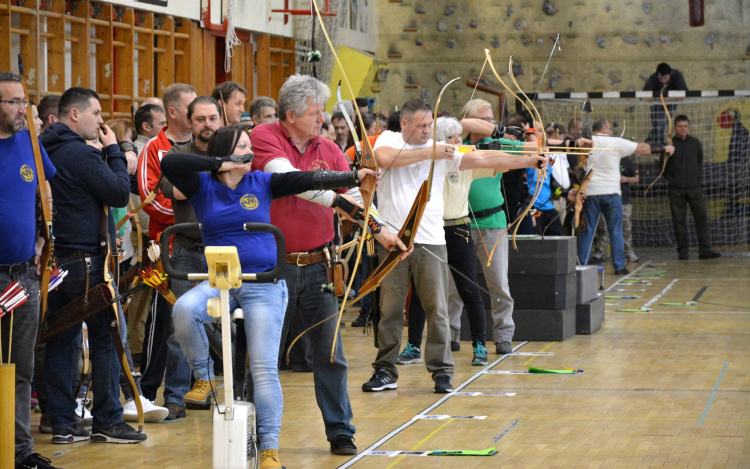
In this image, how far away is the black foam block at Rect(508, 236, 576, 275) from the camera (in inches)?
278

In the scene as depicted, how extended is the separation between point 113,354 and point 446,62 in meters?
11.9

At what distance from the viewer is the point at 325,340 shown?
4.08 m

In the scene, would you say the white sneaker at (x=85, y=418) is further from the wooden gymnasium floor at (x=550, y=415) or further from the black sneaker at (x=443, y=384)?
the black sneaker at (x=443, y=384)

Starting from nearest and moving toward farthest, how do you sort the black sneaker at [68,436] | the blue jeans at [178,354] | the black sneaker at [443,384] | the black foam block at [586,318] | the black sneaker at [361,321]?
the black sneaker at [68,436] → the blue jeans at [178,354] → the black sneaker at [443,384] → the black foam block at [586,318] → the black sneaker at [361,321]

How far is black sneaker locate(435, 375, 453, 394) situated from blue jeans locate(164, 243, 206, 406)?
1297mm

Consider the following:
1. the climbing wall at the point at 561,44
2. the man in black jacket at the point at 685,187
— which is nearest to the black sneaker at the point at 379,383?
the man in black jacket at the point at 685,187

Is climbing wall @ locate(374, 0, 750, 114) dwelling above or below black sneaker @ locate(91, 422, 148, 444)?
above

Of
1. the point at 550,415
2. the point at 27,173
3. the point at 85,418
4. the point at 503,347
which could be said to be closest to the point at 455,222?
the point at 503,347

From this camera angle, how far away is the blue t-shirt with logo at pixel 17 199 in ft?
12.5

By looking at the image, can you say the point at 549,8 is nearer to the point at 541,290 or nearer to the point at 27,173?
the point at 541,290

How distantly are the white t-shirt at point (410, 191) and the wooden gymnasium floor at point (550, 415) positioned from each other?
34.2 inches

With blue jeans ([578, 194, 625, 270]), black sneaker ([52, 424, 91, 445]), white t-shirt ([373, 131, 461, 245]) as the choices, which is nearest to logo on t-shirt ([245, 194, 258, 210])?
black sneaker ([52, 424, 91, 445])

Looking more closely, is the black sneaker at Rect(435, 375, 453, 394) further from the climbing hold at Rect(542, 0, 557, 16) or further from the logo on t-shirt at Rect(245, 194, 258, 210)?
the climbing hold at Rect(542, 0, 557, 16)

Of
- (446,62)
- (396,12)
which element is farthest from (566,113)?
(396,12)
